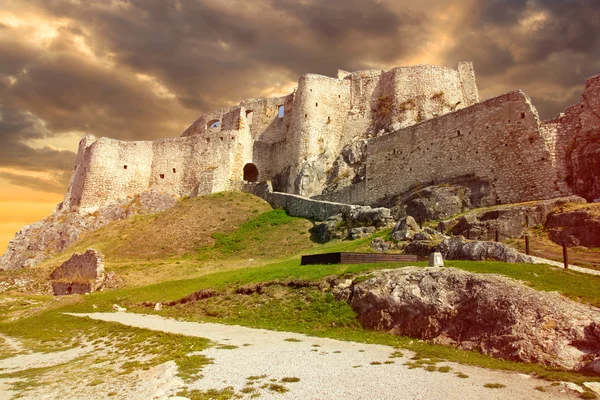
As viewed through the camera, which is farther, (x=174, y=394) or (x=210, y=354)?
(x=210, y=354)

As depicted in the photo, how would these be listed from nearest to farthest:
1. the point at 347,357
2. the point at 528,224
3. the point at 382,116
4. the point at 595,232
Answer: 1. the point at 347,357
2. the point at 595,232
3. the point at 528,224
4. the point at 382,116

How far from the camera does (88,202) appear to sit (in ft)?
158

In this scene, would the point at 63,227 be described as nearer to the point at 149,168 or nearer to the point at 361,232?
the point at 149,168

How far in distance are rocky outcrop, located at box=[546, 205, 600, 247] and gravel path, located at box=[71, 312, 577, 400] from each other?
481 inches

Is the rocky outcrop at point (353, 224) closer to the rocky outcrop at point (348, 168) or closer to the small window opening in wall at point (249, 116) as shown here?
the rocky outcrop at point (348, 168)

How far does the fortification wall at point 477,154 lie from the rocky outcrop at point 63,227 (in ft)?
83.0

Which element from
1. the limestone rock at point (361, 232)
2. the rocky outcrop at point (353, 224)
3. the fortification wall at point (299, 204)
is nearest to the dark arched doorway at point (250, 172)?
the fortification wall at point (299, 204)

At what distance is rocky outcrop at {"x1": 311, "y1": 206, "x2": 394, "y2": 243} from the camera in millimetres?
28281

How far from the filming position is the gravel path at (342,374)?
25.0 feet

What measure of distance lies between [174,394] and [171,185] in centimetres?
4548

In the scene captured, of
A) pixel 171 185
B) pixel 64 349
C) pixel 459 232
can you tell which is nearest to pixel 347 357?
pixel 64 349

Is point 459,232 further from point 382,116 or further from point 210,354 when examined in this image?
point 382,116

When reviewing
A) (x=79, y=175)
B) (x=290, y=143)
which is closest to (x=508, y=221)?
(x=290, y=143)

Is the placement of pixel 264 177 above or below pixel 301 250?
above
